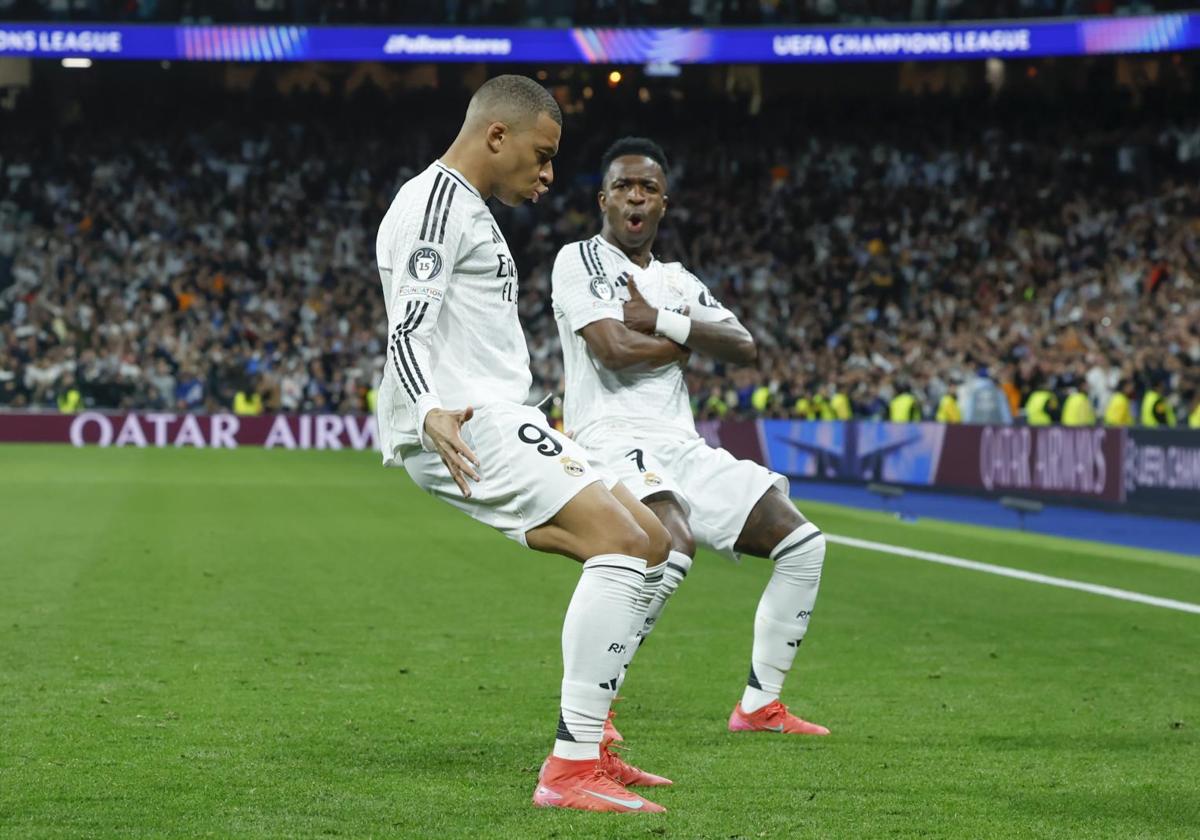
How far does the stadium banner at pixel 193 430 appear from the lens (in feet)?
114

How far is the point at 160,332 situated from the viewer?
1458 inches

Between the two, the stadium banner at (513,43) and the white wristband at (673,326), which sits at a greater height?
the stadium banner at (513,43)

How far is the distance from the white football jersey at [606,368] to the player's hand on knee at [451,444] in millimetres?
1936

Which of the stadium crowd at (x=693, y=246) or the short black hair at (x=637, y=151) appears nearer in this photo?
the short black hair at (x=637, y=151)

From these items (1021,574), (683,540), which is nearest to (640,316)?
(683,540)

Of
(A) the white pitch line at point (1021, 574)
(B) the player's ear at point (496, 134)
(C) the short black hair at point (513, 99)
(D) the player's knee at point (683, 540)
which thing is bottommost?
(A) the white pitch line at point (1021, 574)

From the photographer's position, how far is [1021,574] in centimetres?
1316

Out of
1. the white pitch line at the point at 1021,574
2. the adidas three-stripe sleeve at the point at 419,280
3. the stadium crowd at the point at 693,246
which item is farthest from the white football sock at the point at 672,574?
the stadium crowd at the point at 693,246

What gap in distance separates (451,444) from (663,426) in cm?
218

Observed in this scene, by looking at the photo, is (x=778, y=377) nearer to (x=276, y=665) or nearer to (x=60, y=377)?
(x=60, y=377)

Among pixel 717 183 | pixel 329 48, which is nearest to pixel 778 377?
pixel 717 183

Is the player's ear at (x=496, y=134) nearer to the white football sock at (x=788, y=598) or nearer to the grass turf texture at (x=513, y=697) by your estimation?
the grass turf texture at (x=513, y=697)

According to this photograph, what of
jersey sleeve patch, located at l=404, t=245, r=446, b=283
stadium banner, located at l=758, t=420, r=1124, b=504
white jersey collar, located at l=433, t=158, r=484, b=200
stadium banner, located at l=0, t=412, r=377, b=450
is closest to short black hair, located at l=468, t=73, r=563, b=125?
white jersey collar, located at l=433, t=158, r=484, b=200

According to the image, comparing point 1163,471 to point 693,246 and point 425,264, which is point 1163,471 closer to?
point 425,264
